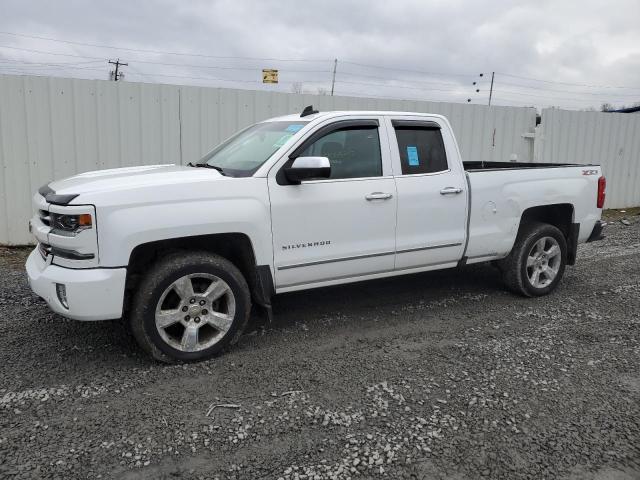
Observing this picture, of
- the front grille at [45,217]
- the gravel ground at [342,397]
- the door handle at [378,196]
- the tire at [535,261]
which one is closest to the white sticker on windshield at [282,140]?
the door handle at [378,196]

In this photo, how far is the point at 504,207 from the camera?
5.30m

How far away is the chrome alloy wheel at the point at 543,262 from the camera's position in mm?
5668

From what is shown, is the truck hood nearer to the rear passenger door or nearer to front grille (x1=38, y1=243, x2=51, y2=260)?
front grille (x1=38, y1=243, x2=51, y2=260)

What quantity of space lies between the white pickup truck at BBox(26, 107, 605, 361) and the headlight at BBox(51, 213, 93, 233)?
11 millimetres

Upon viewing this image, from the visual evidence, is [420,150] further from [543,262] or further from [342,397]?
[342,397]

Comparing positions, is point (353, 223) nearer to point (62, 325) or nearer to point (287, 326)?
point (287, 326)

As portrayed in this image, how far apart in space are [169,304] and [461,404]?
2.14 metres

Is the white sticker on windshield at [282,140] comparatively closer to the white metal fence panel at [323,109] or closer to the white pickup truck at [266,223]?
the white pickup truck at [266,223]

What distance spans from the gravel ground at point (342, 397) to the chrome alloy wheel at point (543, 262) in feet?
1.50

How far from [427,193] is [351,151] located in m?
0.80

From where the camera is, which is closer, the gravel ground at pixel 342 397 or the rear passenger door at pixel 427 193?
the gravel ground at pixel 342 397

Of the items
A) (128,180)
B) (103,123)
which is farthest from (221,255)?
(103,123)

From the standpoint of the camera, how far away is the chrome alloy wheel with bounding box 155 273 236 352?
12.6ft

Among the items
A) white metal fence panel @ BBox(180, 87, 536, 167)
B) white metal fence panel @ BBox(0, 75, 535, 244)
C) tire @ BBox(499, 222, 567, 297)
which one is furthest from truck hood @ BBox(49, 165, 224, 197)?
white metal fence panel @ BBox(180, 87, 536, 167)
